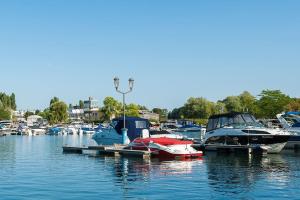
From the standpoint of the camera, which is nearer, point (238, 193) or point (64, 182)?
point (238, 193)

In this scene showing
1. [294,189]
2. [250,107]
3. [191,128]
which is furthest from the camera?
[250,107]

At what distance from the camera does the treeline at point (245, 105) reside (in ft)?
416

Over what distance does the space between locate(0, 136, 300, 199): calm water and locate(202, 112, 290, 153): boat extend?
586 cm

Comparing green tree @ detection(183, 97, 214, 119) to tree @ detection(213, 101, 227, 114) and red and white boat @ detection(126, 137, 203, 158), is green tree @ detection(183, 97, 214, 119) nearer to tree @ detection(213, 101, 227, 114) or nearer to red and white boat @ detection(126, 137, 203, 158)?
tree @ detection(213, 101, 227, 114)

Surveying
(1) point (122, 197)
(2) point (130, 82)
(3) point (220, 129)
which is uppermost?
(2) point (130, 82)

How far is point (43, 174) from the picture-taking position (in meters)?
31.5

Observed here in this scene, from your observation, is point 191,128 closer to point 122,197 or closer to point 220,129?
point 220,129

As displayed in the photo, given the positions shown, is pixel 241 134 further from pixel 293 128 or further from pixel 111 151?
pixel 111 151

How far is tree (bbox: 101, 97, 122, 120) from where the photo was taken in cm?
Result: 16425

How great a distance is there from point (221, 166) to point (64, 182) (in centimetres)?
1392

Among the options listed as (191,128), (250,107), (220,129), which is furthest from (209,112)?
(220,129)

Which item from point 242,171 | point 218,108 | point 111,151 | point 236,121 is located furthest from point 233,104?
point 242,171

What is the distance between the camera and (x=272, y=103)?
417 ft

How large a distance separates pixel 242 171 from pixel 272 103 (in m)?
98.6
